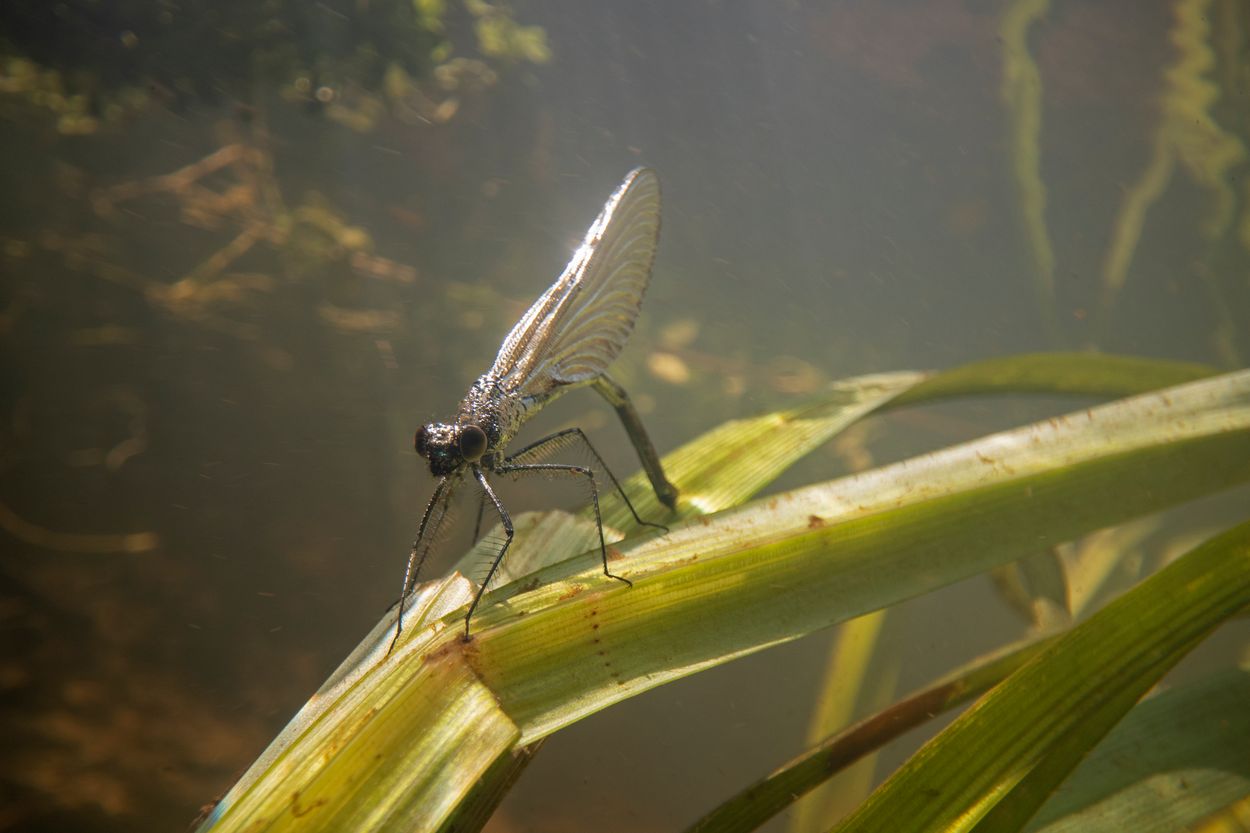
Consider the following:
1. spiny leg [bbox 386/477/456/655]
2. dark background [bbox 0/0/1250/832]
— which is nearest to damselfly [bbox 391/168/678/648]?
spiny leg [bbox 386/477/456/655]

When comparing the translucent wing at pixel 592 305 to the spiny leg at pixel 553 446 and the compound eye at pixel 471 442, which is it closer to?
the spiny leg at pixel 553 446

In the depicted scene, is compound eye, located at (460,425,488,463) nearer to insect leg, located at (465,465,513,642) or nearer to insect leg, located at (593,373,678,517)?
insect leg, located at (465,465,513,642)

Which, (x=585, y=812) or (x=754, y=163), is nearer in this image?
(x=585, y=812)

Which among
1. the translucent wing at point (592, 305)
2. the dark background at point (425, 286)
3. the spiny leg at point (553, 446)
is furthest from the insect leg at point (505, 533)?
the dark background at point (425, 286)

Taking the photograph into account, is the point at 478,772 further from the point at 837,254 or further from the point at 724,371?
the point at 837,254

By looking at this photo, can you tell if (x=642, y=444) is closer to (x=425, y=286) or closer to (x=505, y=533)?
(x=505, y=533)

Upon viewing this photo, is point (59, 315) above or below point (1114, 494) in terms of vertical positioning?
above

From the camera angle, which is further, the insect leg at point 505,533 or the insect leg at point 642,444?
the insect leg at point 642,444

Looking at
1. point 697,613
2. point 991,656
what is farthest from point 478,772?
point 991,656
